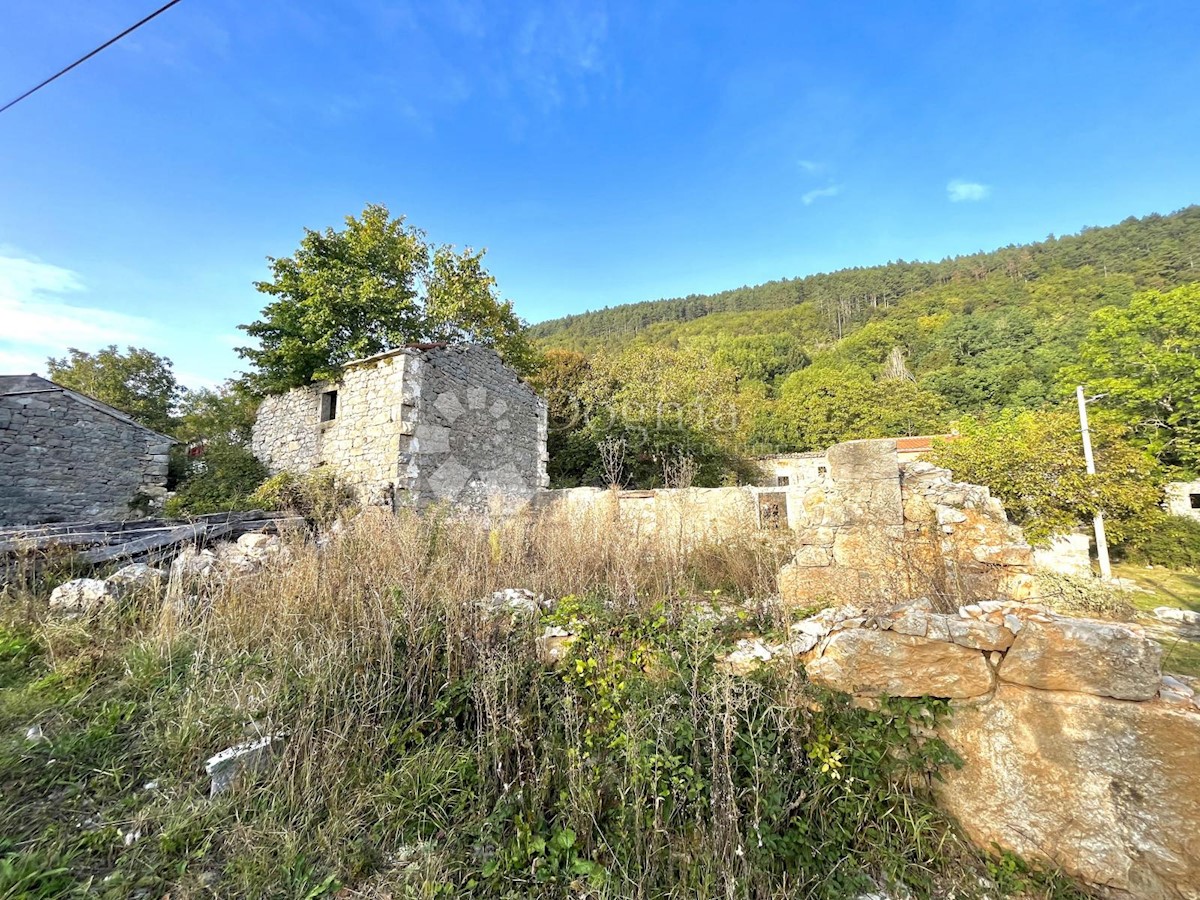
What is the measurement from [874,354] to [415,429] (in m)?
42.8

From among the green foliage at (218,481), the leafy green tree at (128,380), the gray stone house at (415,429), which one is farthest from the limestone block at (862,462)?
the leafy green tree at (128,380)

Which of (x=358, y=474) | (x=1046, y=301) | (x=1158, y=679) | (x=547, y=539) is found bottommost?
(x=1158, y=679)

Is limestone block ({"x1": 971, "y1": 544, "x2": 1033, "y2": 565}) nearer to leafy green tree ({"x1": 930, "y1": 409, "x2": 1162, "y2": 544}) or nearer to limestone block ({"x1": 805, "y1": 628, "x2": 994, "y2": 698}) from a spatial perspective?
limestone block ({"x1": 805, "y1": 628, "x2": 994, "y2": 698})

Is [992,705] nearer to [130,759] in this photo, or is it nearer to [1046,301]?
[130,759]

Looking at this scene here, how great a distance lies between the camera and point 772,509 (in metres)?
8.48

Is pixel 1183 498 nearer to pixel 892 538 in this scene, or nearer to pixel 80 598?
pixel 892 538

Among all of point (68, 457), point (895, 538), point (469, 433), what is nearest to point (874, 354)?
point (469, 433)

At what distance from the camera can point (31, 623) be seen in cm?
342

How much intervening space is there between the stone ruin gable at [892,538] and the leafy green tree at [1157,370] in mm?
16564

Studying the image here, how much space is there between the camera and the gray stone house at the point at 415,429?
8922mm

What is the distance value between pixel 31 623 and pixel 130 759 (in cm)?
217

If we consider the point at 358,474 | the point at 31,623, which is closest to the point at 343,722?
the point at 31,623

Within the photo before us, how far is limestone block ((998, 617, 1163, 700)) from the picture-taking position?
2.08m

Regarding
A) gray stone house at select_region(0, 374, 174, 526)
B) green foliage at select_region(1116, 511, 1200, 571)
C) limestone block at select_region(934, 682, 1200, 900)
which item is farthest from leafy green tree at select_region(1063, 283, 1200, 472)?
gray stone house at select_region(0, 374, 174, 526)
